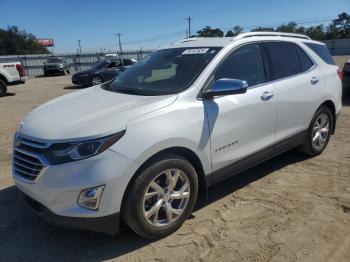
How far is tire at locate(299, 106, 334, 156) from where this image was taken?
5078 mm

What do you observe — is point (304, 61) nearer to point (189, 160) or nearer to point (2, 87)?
point (189, 160)

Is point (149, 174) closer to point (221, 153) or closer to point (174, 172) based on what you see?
point (174, 172)

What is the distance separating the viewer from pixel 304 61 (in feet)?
16.2

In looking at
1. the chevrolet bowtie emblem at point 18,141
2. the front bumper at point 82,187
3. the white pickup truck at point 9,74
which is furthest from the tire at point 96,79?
the front bumper at point 82,187

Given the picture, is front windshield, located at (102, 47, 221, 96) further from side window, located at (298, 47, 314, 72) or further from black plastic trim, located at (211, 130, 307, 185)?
side window, located at (298, 47, 314, 72)

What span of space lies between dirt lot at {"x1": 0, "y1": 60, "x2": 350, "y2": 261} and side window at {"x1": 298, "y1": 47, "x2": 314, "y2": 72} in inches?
56.2

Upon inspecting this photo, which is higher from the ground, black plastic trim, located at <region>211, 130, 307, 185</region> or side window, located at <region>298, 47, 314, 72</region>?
A: side window, located at <region>298, 47, 314, 72</region>

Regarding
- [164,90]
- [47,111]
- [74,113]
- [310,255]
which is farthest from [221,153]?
[47,111]

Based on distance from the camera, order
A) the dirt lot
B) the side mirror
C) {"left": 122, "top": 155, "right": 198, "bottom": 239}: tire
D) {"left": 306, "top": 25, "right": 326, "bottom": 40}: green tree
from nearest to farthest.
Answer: {"left": 122, "top": 155, "right": 198, "bottom": 239}: tire → the dirt lot → the side mirror → {"left": 306, "top": 25, "right": 326, "bottom": 40}: green tree

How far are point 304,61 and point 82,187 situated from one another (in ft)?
11.7

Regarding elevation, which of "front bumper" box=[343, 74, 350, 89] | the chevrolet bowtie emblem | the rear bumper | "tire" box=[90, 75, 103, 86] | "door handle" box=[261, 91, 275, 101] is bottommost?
"tire" box=[90, 75, 103, 86]

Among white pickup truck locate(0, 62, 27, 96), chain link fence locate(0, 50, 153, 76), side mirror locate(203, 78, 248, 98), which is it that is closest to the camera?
side mirror locate(203, 78, 248, 98)

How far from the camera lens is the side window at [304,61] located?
4.88 metres

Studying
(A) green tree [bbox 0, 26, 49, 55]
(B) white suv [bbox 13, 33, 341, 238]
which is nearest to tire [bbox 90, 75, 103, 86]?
(B) white suv [bbox 13, 33, 341, 238]
